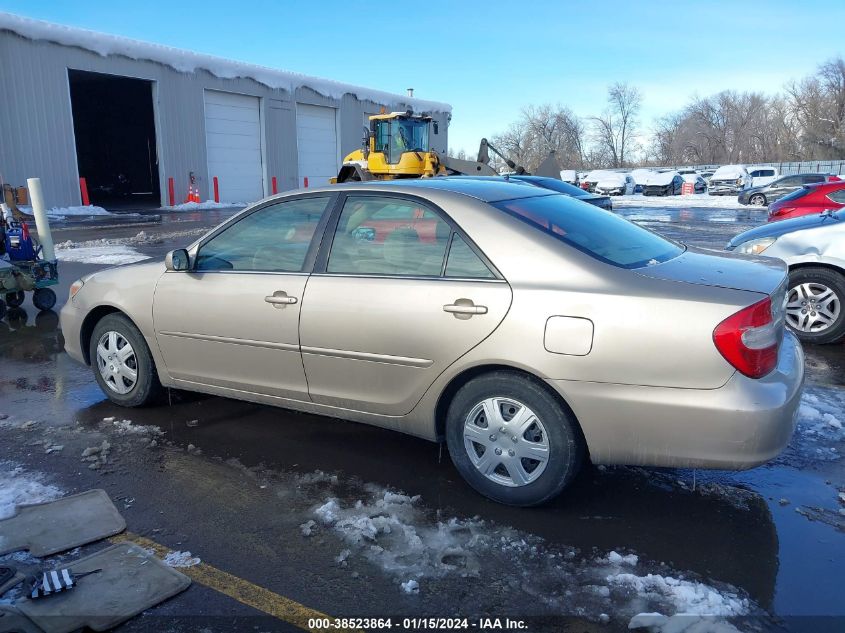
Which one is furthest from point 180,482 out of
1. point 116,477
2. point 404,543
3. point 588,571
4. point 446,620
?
point 588,571

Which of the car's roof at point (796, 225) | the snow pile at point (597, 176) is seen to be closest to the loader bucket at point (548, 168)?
the car's roof at point (796, 225)

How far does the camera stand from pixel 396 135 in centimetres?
2047

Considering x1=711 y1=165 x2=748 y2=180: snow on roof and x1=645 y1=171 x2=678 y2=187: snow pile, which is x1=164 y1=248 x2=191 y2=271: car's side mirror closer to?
x1=645 y1=171 x2=678 y2=187: snow pile

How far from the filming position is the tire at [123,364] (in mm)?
4695

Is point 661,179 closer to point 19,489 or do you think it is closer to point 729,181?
point 729,181

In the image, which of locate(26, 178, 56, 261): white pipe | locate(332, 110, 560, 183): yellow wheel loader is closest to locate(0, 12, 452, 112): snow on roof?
locate(332, 110, 560, 183): yellow wheel loader

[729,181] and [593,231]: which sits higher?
[729,181]

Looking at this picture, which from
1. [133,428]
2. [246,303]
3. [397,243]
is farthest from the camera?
[133,428]

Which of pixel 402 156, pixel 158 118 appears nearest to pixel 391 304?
pixel 402 156

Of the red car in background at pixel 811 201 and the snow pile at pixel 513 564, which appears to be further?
the red car in background at pixel 811 201

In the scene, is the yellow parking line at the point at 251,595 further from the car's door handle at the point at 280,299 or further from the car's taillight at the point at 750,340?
the car's taillight at the point at 750,340

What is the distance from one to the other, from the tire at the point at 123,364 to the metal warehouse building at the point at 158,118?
69.7ft

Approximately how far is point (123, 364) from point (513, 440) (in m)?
2.99

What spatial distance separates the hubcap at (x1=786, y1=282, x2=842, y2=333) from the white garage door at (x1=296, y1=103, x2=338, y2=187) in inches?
1174
